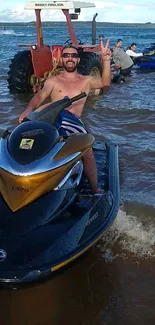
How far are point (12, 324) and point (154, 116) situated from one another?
5620mm

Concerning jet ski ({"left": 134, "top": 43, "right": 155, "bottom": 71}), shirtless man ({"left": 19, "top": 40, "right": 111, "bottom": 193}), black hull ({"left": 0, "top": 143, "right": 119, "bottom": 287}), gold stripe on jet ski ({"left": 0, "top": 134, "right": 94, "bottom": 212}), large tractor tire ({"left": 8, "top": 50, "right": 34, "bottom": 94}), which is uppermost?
shirtless man ({"left": 19, "top": 40, "right": 111, "bottom": 193})

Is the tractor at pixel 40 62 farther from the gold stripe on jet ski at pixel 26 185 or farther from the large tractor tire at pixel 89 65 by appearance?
the gold stripe on jet ski at pixel 26 185

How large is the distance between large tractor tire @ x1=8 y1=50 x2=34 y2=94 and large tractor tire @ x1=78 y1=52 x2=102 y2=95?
1.23 metres

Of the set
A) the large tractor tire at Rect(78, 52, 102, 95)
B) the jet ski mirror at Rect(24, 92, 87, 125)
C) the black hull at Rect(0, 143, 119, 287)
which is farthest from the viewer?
the large tractor tire at Rect(78, 52, 102, 95)

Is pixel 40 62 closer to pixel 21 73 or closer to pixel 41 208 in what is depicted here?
pixel 21 73

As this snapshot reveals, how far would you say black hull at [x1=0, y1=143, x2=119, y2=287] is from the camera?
2.35 metres

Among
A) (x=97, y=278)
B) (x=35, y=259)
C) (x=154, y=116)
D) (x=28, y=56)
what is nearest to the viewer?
(x=35, y=259)

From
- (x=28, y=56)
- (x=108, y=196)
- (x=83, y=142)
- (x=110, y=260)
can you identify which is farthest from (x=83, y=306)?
(x=28, y=56)

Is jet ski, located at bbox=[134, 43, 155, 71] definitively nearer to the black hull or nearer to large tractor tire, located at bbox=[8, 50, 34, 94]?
large tractor tire, located at bbox=[8, 50, 34, 94]

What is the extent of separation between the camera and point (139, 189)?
4621 millimetres

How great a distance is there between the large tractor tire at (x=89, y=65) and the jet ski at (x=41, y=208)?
20.3ft

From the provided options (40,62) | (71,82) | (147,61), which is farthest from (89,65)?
(147,61)

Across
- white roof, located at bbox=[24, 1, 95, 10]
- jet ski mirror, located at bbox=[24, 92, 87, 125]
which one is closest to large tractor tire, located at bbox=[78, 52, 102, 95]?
white roof, located at bbox=[24, 1, 95, 10]

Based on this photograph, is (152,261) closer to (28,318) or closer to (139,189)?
(28,318)
